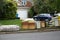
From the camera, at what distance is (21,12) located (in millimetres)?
63375

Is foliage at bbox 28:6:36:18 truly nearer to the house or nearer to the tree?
the house

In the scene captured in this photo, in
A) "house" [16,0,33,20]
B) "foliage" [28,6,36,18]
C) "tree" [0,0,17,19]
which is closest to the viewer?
"tree" [0,0,17,19]

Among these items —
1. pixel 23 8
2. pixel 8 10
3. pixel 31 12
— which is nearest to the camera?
pixel 8 10

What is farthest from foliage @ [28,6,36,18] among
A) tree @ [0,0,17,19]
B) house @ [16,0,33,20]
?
tree @ [0,0,17,19]

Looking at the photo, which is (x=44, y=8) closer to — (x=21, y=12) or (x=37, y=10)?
(x=37, y=10)

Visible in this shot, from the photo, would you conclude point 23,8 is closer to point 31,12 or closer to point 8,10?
point 31,12

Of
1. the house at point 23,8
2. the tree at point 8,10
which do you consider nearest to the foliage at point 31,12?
the house at point 23,8

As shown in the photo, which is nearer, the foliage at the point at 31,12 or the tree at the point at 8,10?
the tree at the point at 8,10

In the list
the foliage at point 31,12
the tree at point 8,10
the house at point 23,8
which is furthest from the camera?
the house at point 23,8

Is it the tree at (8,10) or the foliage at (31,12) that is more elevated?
the tree at (8,10)

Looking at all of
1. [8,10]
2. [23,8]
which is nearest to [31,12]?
[23,8]

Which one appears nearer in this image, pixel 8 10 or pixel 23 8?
pixel 8 10

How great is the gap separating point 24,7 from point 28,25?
40.6 metres

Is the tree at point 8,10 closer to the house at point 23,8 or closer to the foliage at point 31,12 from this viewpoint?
the house at point 23,8
